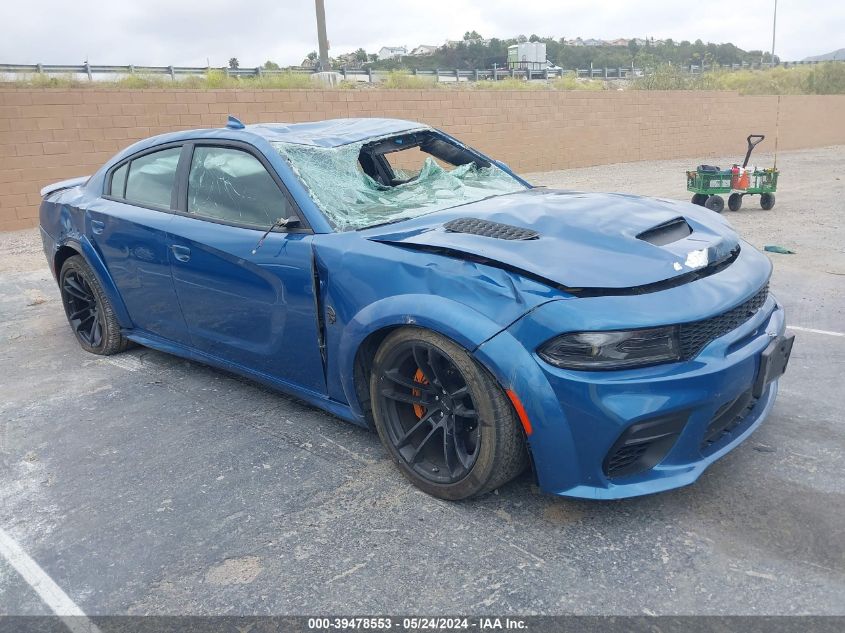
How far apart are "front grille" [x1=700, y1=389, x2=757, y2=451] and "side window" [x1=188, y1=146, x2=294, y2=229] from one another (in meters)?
2.03

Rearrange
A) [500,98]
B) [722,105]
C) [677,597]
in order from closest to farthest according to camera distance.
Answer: [677,597] < [500,98] < [722,105]

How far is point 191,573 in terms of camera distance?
2.53m

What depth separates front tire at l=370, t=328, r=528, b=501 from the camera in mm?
2574

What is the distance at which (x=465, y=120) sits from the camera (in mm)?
17234

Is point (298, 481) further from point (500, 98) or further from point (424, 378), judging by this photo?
point (500, 98)

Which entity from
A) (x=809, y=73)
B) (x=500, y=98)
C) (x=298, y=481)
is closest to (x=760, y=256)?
(x=298, y=481)

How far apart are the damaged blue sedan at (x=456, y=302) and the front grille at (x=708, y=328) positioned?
0.01 m

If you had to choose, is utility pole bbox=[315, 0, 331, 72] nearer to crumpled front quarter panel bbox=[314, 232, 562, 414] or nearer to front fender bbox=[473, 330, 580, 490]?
crumpled front quarter panel bbox=[314, 232, 562, 414]

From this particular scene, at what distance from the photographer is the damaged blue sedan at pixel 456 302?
2445 millimetres

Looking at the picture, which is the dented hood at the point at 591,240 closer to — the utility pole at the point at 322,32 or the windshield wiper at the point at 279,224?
the windshield wiper at the point at 279,224

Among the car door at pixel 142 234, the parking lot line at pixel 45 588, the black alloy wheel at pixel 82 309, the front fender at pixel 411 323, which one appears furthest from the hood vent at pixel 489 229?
the black alloy wheel at pixel 82 309

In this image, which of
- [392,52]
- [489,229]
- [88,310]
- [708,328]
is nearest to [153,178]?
[88,310]

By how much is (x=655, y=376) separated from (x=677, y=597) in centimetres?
71

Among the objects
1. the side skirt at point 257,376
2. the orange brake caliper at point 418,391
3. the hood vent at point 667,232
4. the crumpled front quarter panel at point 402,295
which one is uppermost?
the hood vent at point 667,232
